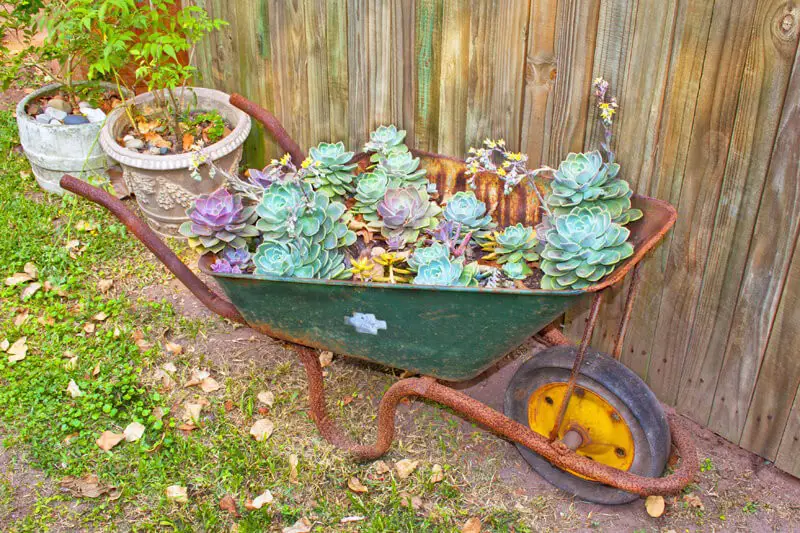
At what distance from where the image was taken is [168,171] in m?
3.81

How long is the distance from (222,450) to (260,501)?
0.32 meters

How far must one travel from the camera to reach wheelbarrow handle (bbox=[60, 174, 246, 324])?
99.7 inches

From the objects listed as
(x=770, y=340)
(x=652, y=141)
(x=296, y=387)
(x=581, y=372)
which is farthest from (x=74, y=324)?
(x=770, y=340)

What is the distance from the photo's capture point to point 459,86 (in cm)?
307

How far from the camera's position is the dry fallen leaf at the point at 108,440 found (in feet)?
9.68

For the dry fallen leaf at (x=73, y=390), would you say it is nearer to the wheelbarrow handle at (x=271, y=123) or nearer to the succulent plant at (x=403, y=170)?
the wheelbarrow handle at (x=271, y=123)

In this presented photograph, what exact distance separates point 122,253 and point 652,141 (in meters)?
2.76

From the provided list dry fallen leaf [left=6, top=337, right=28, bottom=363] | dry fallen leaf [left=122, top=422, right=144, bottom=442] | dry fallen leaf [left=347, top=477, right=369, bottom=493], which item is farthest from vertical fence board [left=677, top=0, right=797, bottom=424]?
dry fallen leaf [left=6, top=337, right=28, bottom=363]

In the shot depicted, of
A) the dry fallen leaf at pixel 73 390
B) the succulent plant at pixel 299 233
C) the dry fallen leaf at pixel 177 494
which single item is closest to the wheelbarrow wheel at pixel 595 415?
the succulent plant at pixel 299 233

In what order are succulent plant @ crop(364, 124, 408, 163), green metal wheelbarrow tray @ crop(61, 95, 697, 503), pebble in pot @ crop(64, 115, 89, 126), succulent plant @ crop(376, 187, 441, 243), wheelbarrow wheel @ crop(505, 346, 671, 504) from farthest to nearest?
pebble in pot @ crop(64, 115, 89, 126) → succulent plant @ crop(364, 124, 408, 163) → succulent plant @ crop(376, 187, 441, 243) → wheelbarrow wheel @ crop(505, 346, 671, 504) → green metal wheelbarrow tray @ crop(61, 95, 697, 503)

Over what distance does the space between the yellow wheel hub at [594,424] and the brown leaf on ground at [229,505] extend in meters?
1.11

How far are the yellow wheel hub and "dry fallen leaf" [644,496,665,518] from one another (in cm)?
20

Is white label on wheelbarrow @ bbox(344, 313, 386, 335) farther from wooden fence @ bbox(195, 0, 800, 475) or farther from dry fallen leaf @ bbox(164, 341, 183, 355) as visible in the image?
dry fallen leaf @ bbox(164, 341, 183, 355)

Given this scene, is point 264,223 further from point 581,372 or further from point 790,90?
point 790,90
